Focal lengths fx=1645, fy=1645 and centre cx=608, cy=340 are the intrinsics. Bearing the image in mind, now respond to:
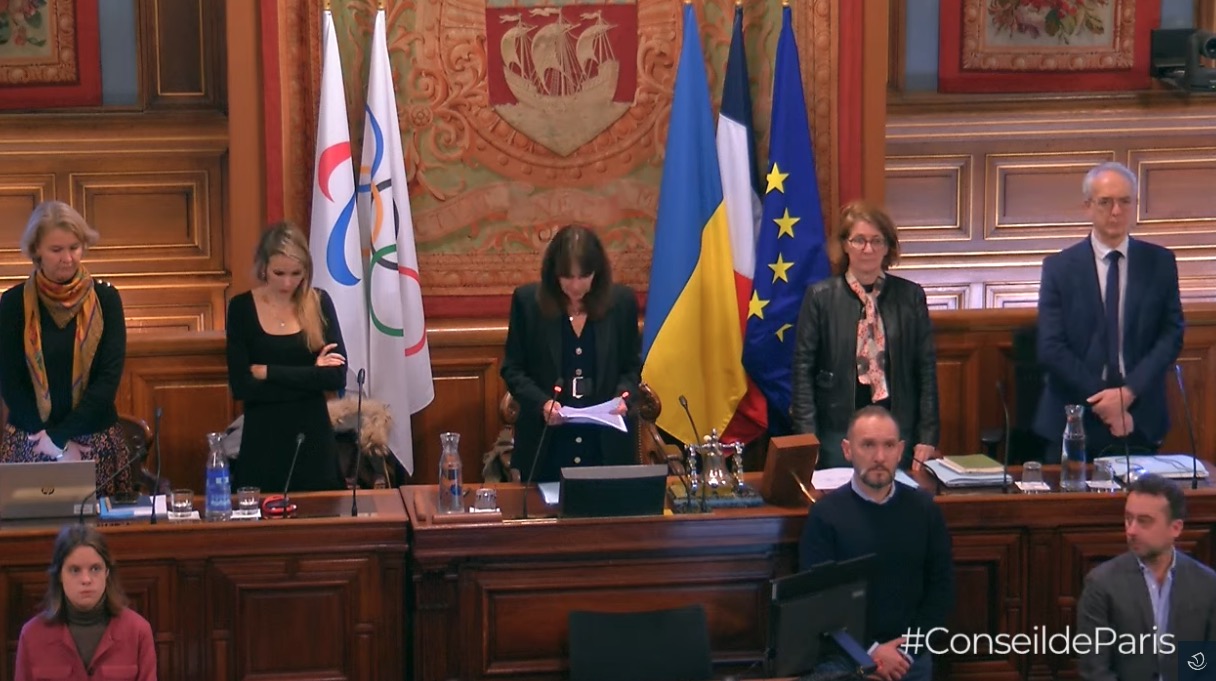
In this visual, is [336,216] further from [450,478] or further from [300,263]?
[450,478]

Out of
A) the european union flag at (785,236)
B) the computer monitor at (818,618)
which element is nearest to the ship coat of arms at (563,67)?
the european union flag at (785,236)

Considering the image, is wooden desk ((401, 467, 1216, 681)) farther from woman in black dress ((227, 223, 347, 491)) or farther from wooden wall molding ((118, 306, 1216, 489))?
wooden wall molding ((118, 306, 1216, 489))

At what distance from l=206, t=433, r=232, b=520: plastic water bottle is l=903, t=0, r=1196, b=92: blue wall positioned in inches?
163

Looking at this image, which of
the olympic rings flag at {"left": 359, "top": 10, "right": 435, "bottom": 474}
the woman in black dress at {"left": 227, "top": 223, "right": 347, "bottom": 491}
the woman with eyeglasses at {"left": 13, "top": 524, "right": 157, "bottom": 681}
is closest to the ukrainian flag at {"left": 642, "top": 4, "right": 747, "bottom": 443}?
the olympic rings flag at {"left": 359, "top": 10, "right": 435, "bottom": 474}

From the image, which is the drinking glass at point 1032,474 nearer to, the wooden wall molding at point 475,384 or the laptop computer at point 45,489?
the wooden wall molding at point 475,384

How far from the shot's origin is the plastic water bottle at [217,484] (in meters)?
4.74

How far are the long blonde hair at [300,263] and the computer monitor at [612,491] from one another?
0.96m

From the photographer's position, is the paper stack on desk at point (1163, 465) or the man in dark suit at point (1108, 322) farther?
the man in dark suit at point (1108, 322)

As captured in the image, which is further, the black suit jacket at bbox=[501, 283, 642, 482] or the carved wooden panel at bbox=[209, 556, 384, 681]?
the black suit jacket at bbox=[501, 283, 642, 482]

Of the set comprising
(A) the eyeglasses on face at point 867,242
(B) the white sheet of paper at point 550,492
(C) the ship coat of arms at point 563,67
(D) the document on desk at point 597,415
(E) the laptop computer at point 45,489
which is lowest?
(B) the white sheet of paper at point 550,492

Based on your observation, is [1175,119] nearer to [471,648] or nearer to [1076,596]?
[1076,596]

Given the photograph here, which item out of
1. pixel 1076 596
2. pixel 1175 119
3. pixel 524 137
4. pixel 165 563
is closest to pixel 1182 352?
pixel 1175 119

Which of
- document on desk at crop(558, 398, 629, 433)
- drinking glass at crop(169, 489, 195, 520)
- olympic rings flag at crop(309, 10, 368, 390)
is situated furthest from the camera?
olympic rings flag at crop(309, 10, 368, 390)

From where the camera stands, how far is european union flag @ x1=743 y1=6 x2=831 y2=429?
652cm
